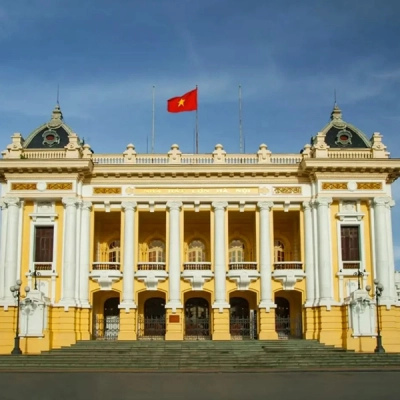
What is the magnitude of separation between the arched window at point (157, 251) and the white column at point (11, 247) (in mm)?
9264

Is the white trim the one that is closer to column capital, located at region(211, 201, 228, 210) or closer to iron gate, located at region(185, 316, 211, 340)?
iron gate, located at region(185, 316, 211, 340)

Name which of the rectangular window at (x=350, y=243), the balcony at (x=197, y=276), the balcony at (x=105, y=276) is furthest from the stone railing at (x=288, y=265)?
the balcony at (x=105, y=276)

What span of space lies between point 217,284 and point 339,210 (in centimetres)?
869

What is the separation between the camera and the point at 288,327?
4144 centimetres

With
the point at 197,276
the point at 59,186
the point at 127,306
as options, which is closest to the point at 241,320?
the point at 197,276

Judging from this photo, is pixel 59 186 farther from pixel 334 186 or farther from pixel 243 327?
pixel 334 186

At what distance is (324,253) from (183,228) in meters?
8.98

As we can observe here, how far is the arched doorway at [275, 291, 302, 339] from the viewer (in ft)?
132

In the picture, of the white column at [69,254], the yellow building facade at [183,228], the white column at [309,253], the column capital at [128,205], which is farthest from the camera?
the column capital at [128,205]

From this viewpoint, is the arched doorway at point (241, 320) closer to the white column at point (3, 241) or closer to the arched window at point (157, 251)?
the arched window at point (157, 251)

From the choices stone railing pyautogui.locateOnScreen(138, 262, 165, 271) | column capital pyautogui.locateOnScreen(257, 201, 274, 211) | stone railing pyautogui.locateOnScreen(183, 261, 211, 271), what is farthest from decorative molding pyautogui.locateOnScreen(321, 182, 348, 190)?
stone railing pyautogui.locateOnScreen(138, 262, 165, 271)

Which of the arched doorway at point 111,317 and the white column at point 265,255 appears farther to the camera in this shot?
the arched doorway at point 111,317

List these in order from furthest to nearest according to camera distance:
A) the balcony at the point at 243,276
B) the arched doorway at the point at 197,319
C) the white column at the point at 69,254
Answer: the arched doorway at the point at 197,319, the balcony at the point at 243,276, the white column at the point at 69,254

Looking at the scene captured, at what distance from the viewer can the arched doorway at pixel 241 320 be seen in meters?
40.0
